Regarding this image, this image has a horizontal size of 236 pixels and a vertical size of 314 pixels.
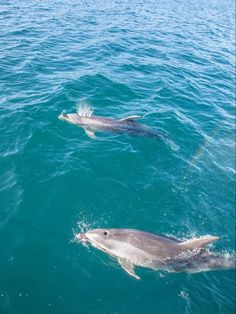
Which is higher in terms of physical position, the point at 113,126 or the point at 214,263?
the point at 113,126

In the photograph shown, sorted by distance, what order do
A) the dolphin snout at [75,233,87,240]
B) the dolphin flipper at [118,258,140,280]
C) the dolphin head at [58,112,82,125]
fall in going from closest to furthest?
the dolphin flipper at [118,258,140,280] → the dolphin snout at [75,233,87,240] → the dolphin head at [58,112,82,125]

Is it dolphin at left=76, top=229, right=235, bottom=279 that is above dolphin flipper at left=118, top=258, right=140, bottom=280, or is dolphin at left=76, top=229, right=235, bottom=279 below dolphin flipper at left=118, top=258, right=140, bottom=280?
above

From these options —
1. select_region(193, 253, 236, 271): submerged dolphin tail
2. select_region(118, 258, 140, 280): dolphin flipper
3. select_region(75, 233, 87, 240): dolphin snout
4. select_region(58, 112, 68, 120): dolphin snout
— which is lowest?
select_region(75, 233, 87, 240): dolphin snout

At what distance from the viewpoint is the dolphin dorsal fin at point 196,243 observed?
10250 millimetres

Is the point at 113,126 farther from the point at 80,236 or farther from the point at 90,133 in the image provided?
the point at 80,236

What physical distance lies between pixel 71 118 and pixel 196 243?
10643mm

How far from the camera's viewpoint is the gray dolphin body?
17422mm

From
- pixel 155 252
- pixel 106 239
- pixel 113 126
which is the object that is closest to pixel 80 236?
pixel 106 239

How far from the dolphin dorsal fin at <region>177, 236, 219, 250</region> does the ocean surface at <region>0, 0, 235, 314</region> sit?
1.34 m

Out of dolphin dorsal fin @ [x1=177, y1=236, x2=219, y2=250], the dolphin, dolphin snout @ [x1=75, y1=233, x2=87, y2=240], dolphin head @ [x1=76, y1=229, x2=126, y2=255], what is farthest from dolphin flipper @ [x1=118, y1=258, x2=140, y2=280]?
dolphin dorsal fin @ [x1=177, y1=236, x2=219, y2=250]

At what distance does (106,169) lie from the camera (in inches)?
614

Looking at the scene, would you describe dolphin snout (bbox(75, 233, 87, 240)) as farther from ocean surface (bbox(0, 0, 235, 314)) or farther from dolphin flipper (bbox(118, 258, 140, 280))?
dolphin flipper (bbox(118, 258, 140, 280))

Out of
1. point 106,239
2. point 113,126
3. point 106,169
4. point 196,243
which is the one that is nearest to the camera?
point 196,243

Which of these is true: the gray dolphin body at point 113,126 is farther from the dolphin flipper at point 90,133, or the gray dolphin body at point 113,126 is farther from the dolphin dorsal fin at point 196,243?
the dolphin dorsal fin at point 196,243
